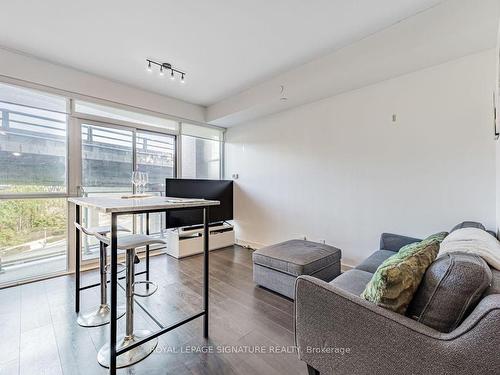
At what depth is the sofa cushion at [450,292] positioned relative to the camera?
87 cm

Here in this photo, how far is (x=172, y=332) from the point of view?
1809mm

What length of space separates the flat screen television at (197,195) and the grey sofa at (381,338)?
2514 mm

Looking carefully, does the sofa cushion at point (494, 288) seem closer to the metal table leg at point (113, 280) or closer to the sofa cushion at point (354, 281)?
the sofa cushion at point (354, 281)

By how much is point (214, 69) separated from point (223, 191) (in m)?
2.15

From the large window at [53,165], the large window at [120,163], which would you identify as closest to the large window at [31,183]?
the large window at [53,165]

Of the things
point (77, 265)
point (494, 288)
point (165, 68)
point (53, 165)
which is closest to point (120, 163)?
point (53, 165)

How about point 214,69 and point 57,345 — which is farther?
point 214,69

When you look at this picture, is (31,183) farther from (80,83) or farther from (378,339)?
(378,339)

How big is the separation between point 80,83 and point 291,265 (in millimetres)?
3549

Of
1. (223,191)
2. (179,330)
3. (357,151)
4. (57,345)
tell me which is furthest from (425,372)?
→ (223,191)

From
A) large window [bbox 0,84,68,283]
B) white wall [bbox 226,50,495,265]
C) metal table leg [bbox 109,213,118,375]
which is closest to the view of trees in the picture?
large window [bbox 0,84,68,283]

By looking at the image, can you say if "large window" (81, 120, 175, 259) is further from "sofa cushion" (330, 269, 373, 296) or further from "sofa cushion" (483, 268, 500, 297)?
"sofa cushion" (483, 268, 500, 297)

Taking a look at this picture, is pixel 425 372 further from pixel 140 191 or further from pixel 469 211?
pixel 140 191

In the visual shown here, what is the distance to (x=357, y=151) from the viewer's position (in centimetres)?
296
